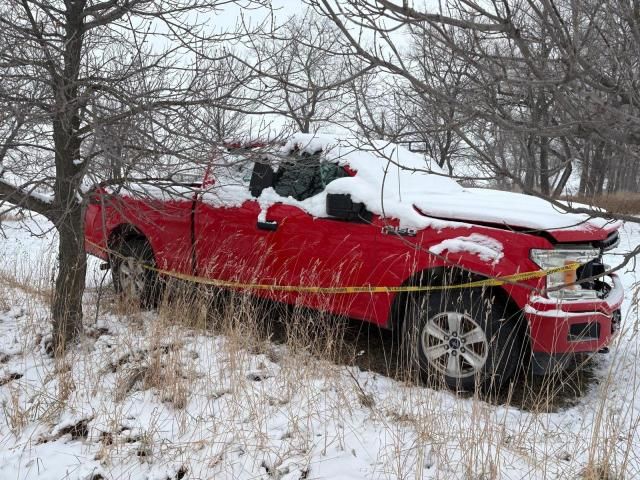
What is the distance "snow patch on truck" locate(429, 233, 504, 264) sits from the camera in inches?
118

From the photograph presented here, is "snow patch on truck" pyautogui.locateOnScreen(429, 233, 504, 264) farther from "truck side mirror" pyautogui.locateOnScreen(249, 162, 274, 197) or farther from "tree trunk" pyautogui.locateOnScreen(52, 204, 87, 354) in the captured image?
"tree trunk" pyautogui.locateOnScreen(52, 204, 87, 354)

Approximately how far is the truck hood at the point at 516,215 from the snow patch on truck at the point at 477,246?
125 mm

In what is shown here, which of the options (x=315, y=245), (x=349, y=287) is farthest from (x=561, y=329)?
(x=315, y=245)

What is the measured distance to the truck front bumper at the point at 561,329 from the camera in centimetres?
291

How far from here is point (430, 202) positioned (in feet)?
11.2

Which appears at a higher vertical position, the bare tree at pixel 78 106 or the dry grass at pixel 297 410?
the bare tree at pixel 78 106

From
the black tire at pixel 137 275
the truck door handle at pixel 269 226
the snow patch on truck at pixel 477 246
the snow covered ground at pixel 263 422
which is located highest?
the snow patch on truck at pixel 477 246

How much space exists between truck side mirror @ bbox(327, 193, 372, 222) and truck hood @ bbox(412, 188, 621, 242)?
1.24ft

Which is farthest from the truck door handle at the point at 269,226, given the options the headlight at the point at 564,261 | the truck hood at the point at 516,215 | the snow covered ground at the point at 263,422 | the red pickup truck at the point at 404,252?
the headlight at the point at 564,261

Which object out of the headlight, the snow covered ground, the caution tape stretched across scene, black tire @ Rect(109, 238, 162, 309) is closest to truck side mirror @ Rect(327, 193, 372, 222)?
the caution tape stretched across scene

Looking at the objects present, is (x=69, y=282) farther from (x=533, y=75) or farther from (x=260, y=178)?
(x=533, y=75)

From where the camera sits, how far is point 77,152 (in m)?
3.66

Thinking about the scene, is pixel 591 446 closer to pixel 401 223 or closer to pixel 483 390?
pixel 483 390

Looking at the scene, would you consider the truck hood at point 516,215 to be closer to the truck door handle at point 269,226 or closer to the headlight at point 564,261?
the headlight at point 564,261
